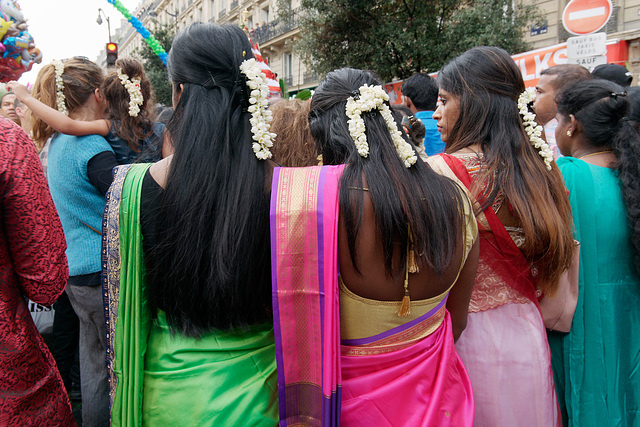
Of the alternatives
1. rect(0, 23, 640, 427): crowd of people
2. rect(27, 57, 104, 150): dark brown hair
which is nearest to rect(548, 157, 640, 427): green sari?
rect(0, 23, 640, 427): crowd of people

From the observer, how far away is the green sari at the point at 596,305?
1773 millimetres

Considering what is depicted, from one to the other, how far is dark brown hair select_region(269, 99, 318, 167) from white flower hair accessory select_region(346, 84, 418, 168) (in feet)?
2.83

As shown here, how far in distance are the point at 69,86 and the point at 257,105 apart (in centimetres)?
162

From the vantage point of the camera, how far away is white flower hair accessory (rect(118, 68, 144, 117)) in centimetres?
239

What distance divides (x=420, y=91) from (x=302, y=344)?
317cm

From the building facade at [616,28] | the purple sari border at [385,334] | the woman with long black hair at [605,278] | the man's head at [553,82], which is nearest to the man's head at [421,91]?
the man's head at [553,82]

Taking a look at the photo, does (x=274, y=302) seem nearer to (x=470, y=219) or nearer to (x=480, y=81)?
(x=470, y=219)

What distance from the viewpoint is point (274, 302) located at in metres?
1.15

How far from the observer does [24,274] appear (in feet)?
4.34

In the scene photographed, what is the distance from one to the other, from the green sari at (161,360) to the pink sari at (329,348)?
0.11 meters

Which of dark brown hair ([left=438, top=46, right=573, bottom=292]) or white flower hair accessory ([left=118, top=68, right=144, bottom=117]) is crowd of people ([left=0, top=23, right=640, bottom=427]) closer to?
dark brown hair ([left=438, top=46, right=573, bottom=292])

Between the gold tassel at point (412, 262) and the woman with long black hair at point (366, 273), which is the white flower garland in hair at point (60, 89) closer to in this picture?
the woman with long black hair at point (366, 273)

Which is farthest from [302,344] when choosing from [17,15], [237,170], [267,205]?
[17,15]

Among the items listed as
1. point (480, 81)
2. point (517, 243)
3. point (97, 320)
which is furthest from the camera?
point (97, 320)
